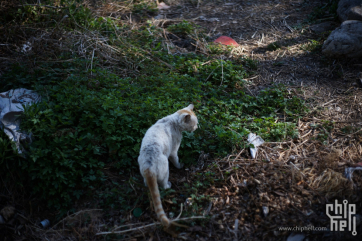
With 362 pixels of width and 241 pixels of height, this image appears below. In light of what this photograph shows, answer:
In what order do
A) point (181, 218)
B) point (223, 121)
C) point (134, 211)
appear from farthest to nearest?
point (223, 121), point (134, 211), point (181, 218)

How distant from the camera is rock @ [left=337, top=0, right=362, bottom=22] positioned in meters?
6.78

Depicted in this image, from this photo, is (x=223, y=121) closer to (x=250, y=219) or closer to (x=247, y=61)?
(x=250, y=219)

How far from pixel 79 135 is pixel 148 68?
7.62ft

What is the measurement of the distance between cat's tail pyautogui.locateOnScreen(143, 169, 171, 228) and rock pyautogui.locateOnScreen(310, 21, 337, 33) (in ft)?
22.3

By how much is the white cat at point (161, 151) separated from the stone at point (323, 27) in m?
5.56

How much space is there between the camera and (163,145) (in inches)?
137

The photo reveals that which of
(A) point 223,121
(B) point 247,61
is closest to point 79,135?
(A) point 223,121

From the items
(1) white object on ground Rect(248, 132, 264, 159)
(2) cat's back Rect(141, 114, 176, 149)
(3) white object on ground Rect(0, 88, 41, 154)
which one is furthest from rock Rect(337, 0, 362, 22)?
(3) white object on ground Rect(0, 88, 41, 154)

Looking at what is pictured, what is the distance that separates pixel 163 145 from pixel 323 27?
661 centimetres

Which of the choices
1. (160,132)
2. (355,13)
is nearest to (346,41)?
(355,13)

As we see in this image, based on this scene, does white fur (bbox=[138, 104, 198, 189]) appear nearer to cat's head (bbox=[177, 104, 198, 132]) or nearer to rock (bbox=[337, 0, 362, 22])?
cat's head (bbox=[177, 104, 198, 132])

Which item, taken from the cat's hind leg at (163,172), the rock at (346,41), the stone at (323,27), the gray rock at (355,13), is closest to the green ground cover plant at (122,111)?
the cat's hind leg at (163,172)

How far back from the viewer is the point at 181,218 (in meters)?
3.19

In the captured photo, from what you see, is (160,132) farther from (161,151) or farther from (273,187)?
(273,187)
